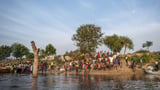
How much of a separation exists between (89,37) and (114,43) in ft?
51.9

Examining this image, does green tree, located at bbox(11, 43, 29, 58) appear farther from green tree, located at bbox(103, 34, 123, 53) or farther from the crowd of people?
the crowd of people

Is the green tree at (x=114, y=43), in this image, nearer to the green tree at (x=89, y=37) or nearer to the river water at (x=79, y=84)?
the green tree at (x=89, y=37)

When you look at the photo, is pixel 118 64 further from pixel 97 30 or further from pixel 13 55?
pixel 13 55

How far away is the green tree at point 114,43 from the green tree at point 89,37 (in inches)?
497

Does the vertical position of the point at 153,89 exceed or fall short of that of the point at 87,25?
it falls short

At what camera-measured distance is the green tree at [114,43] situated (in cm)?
5869

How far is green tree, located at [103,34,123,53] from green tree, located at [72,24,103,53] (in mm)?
12613

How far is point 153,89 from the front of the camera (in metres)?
9.66

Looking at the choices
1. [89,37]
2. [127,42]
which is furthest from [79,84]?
[127,42]

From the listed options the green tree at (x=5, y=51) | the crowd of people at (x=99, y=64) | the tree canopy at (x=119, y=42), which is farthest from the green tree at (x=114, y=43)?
the green tree at (x=5, y=51)

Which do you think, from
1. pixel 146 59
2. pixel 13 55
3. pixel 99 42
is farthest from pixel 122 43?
pixel 13 55

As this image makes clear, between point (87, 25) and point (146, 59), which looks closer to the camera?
point (146, 59)

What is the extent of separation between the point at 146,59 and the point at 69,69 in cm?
1534

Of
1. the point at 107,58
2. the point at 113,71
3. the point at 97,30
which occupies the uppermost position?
the point at 97,30
